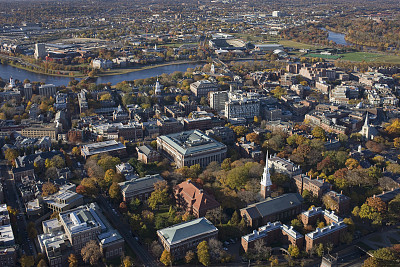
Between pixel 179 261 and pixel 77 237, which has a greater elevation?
pixel 77 237

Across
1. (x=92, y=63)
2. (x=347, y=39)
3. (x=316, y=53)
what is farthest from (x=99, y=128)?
(x=347, y=39)

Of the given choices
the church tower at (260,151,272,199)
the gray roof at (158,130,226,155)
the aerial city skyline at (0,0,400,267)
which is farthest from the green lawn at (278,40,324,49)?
the church tower at (260,151,272,199)

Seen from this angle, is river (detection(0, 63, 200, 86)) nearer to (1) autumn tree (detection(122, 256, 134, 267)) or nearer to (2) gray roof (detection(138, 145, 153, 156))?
(2) gray roof (detection(138, 145, 153, 156))

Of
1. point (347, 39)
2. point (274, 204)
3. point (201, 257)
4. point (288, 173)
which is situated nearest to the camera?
point (201, 257)

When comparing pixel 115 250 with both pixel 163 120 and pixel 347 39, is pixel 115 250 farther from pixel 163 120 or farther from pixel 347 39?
pixel 347 39

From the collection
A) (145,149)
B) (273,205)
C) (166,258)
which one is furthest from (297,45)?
(166,258)

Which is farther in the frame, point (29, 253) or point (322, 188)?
point (322, 188)

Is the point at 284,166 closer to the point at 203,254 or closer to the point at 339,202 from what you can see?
the point at 339,202
